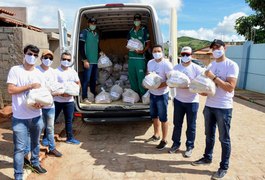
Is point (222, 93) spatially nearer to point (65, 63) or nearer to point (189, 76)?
point (189, 76)

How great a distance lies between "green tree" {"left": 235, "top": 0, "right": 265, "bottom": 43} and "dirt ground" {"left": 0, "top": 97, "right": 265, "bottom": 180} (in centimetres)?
1184

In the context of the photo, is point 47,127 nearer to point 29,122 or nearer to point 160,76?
point 29,122

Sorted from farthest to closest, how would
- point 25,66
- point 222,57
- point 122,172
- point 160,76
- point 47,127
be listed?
point 160,76 < point 47,127 < point 122,172 < point 222,57 < point 25,66

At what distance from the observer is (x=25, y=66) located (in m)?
3.42

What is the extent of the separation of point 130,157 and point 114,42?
4525mm

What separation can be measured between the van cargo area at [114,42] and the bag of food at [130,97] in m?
0.09

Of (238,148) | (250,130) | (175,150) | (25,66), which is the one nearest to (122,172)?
(175,150)

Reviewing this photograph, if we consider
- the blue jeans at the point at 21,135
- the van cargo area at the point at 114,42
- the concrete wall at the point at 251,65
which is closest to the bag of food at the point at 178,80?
the van cargo area at the point at 114,42

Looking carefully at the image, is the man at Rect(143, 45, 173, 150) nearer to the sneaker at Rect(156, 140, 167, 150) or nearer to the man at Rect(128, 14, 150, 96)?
the sneaker at Rect(156, 140, 167, 150)

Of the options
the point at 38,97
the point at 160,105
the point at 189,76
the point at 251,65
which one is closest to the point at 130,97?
the point at 160,105

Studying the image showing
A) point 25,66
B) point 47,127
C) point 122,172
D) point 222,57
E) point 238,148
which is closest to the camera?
point 25,66

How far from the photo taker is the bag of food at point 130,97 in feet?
18.9

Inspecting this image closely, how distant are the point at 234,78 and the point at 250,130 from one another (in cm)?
316

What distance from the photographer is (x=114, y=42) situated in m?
8.34
